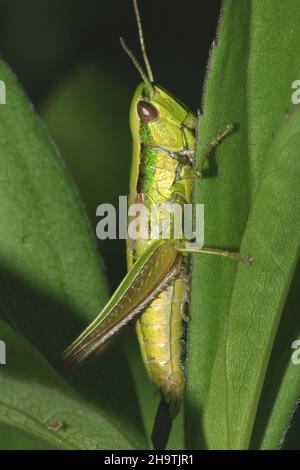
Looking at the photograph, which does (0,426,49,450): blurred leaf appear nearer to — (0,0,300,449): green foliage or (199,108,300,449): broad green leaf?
(0,0,300,449): green foliage

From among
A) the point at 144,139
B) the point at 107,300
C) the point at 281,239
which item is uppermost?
the point at 144,139

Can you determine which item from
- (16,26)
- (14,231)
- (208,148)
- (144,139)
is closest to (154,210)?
(144,139)

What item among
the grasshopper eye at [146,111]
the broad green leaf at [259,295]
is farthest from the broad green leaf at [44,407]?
the grasshopper eye at [146,111]

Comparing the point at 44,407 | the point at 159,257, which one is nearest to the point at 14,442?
the point at 159,257

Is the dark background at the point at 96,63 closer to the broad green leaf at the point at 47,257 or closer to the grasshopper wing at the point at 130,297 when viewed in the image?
the grasshopper wing at the point at 130,297

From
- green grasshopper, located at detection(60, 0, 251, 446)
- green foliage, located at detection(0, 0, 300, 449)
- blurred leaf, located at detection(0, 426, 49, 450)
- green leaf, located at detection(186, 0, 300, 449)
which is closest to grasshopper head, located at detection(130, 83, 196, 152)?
green grasshopper, located at detection(60, 0, 251, 446)

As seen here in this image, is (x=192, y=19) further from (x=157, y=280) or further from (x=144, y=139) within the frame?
(x=157, y=280)
